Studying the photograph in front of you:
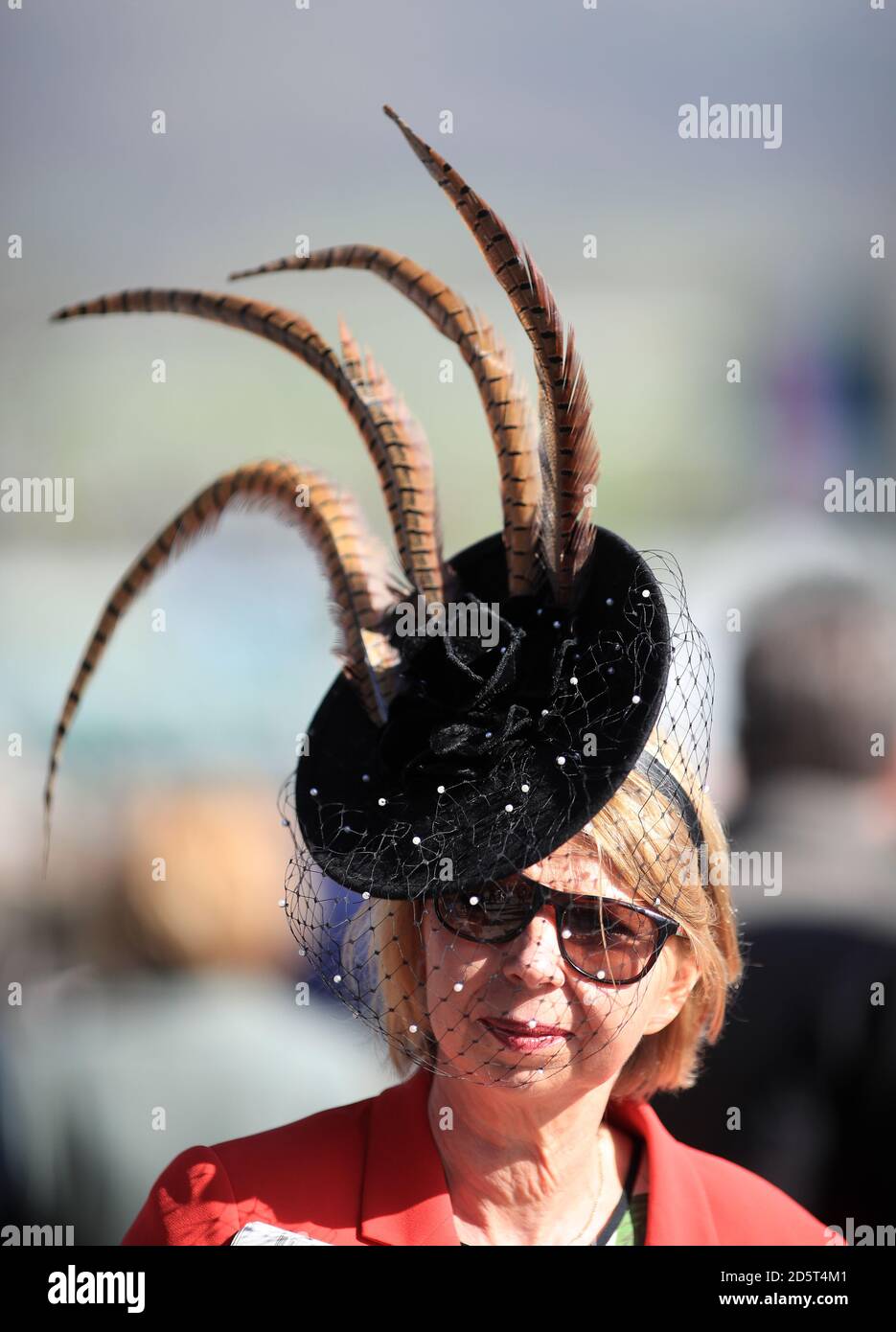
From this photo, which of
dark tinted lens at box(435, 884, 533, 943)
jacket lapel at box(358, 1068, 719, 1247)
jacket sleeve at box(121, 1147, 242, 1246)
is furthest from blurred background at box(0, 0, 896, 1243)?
dark tinted lens at box(435, 884, 533, 943)

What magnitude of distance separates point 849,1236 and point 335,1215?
1.33 meters

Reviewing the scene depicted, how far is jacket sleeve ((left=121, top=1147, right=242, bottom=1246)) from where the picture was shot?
134cm

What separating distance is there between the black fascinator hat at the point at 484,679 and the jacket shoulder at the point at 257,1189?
0.55ft

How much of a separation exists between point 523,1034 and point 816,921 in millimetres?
1177

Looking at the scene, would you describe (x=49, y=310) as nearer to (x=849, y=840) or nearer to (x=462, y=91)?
(x=462, y=91)

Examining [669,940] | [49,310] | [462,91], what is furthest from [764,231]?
[669,940]

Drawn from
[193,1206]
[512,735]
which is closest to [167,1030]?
[193,1206]

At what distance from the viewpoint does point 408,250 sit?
8.49ft

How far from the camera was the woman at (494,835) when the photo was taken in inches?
48.9

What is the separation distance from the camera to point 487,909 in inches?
49.6

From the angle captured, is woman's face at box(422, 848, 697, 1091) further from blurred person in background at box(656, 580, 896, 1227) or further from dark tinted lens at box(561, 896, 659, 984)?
blurred person in background at box(656, 580, 896, 1227)

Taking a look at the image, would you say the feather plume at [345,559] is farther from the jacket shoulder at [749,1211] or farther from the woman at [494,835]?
the jacket shoulder at [749,1211]

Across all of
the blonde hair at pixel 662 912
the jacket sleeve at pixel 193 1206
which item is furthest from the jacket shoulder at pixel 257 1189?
the blonde hair at pixel 662 912

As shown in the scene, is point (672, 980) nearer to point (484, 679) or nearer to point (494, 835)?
point (494, 835)
